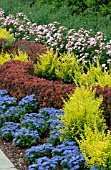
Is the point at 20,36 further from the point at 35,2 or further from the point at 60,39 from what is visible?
the point at 35,2

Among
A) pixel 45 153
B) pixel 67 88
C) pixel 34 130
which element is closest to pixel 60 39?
pixel 67 88

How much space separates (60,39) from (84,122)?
3989mm

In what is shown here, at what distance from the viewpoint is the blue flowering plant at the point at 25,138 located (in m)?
6.21

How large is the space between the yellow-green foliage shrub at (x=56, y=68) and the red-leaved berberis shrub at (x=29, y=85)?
177mm

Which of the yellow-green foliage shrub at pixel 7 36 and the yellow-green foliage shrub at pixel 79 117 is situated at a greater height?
the yellow-green foliage shrub at pixel 7 36

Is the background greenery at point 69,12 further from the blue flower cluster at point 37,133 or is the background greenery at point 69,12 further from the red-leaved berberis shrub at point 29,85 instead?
the blue flower cluster at point 37,133

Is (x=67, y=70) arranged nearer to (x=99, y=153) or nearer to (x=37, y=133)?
(x=37, y=133)

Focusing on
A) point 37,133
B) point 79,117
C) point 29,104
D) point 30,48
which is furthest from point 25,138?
point 30,48

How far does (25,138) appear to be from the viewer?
622 centimetres

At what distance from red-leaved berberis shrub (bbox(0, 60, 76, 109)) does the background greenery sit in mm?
2190

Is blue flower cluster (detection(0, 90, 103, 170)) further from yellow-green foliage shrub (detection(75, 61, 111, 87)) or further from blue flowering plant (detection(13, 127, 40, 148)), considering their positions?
yellow-green foliage shrub (detection(75, 61, 111, 87))

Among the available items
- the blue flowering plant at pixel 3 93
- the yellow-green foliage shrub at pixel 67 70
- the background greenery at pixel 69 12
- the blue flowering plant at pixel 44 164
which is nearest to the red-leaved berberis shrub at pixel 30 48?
the yellow-green foliage shrub at pixel 67 70

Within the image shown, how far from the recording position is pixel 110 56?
8.88 metres

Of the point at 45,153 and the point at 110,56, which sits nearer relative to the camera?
the point at 45,153
